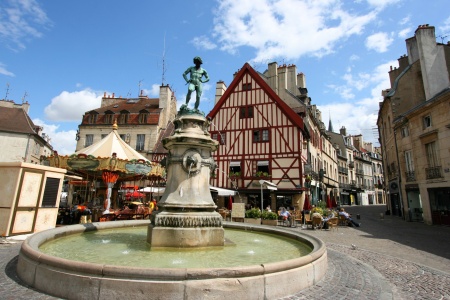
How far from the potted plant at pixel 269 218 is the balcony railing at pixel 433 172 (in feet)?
28.6

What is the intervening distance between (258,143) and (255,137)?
2.05ft

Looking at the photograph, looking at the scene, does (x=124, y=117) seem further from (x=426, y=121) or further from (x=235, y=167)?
(x=426, y=121)

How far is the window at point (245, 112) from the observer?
71.6 ft

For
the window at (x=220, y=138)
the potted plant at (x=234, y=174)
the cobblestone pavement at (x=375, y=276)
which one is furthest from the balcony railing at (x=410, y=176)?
the window at (x=220, y=138)

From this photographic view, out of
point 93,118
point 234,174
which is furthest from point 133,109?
point 234,174

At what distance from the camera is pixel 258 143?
834 inches

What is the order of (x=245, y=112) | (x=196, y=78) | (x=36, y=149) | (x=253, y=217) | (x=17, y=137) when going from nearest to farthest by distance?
(x=196, y=78)
(x=253, y=217)
(x=245, y=112)
(x=17, y=137)
(x=36, y=149)

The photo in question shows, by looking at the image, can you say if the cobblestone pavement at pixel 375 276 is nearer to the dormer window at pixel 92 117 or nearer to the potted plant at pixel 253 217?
the potted plant at pixel 253 217

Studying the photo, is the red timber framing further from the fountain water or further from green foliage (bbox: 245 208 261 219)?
the fountain water

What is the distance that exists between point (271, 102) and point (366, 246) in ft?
48.9

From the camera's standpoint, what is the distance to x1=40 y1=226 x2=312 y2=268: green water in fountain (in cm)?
429

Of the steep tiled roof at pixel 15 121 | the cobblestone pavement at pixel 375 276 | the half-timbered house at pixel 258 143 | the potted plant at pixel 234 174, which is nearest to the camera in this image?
the cobblestone pavement at pixel 375 276

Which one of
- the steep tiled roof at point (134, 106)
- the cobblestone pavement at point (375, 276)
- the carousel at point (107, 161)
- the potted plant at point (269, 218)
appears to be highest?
the steep tiled roof at point (134, 106)

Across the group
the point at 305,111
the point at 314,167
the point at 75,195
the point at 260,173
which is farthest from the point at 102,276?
the point at 75,195
